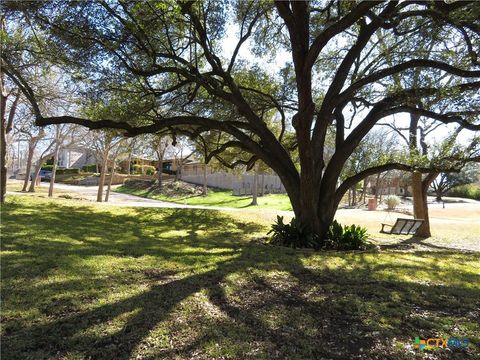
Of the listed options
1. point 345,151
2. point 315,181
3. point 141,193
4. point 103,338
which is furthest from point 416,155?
point 141,193

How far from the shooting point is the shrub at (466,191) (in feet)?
174

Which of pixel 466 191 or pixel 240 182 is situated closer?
pixel 240 182

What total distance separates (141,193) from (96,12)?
95.7 ft

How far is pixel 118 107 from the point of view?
11.6 m

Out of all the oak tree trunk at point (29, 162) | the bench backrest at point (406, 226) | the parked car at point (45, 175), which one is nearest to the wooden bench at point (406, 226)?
the bench backrest at point (406, 226)

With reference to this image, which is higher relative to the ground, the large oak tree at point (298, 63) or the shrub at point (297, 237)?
the large oak tree at point (298, 63)

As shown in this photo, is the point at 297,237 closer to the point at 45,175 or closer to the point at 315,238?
the point at 315,238

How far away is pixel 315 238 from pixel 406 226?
5442 millimetres

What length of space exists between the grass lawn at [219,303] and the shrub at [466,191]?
173 feet

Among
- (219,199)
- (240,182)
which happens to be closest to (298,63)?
(219,199)

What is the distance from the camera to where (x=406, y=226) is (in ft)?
47.1

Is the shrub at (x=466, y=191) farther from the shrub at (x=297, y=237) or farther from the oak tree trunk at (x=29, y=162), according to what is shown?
the oak tree trunk at (x=29, y=162)

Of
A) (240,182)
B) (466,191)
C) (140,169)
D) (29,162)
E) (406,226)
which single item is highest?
(140,169)

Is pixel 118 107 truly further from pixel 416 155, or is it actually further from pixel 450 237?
pixel 450 237
